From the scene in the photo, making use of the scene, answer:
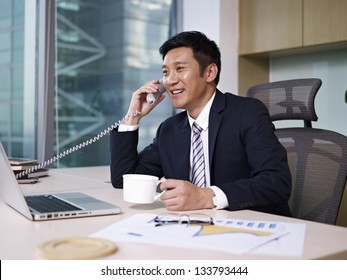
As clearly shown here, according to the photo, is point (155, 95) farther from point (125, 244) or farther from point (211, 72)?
point (125, 244)

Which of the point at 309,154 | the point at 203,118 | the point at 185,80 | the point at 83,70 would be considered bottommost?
the point at 309,154

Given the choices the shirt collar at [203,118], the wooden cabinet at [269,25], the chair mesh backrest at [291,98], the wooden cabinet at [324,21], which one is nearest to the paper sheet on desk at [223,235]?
the shirt collar at [203,118]

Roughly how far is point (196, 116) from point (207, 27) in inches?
72.8

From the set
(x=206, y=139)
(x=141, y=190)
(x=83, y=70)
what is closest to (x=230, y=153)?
(x=206, y=139)

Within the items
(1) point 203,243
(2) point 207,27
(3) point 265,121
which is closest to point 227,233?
(1) point 203,243

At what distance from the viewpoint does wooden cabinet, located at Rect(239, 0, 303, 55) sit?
3082 mm

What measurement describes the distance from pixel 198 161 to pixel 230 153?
0.41 feet

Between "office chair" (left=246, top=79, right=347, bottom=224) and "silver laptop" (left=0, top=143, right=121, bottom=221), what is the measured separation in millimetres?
854

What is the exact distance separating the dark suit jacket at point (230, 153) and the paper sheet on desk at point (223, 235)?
34cm

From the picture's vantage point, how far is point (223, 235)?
0.93 m

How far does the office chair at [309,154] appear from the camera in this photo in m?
1.69

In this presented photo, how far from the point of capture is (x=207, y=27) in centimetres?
348
